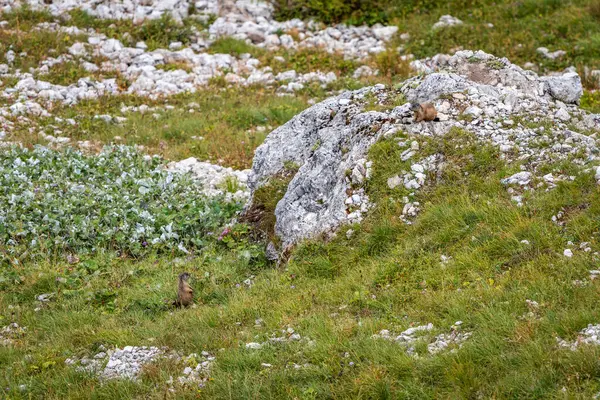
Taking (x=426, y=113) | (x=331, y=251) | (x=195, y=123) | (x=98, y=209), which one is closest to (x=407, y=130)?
(x=426, y=113)

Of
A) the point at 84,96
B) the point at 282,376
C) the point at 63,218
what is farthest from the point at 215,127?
the point at 282,376

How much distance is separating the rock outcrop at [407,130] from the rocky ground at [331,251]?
0.10 ft

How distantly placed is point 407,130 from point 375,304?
3.28 metres

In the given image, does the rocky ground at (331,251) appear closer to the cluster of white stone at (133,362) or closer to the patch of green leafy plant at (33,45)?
the cluster of white stone at (133,362)

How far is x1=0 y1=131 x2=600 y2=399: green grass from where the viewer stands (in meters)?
6.24

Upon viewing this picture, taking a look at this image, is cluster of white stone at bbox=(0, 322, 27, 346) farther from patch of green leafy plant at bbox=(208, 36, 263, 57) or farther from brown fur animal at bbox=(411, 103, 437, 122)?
patch of green leafy plant at bbox=(208, 36, 263, 57)

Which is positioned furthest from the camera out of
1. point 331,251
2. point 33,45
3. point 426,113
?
point 33,45

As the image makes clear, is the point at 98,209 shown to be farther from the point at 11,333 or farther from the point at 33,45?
the point at 33,45

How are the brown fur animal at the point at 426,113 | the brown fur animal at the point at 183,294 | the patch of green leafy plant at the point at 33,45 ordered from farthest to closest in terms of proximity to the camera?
1. the patch of green leafy plant at the point at 33,45
2. the brown fur animal at the point at 426,113
3. the brown fur animal at the point at 183,294

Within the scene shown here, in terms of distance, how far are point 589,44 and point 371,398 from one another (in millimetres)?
15924

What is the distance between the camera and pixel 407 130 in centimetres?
997

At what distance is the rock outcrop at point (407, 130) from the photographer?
932 centimetres

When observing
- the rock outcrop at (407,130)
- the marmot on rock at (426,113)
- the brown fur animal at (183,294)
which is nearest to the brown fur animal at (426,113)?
the marmot on rock at (426,113)

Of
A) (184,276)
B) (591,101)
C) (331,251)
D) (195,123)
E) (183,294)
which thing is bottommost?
(195,123)
